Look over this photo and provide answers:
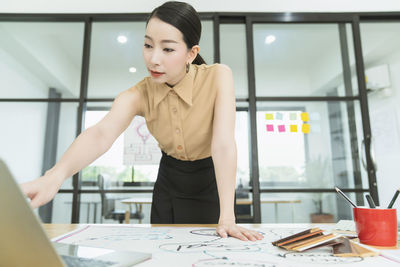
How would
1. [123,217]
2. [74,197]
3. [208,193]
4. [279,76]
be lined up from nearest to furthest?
[208,193] → [74,197] → [279,76] → [123,217]

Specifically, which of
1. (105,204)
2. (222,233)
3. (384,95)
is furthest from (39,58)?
(384,95)

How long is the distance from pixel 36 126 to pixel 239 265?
2477 millimetres

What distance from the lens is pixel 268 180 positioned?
92.6 inches

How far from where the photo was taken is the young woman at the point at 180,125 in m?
0.83

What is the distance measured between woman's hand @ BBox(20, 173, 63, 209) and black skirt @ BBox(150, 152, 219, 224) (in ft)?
1.59

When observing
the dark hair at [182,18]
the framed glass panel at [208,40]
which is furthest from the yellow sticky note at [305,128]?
the dark hair at [182,18]

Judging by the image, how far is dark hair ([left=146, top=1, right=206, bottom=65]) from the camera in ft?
2.78

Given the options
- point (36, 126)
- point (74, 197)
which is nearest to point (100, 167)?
point (74, 197)

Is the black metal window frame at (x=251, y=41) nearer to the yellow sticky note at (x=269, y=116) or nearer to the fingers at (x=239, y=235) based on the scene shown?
the yellow sticky note at (x=269, y=116)

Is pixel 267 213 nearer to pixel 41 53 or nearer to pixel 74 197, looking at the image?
pixel 74 197

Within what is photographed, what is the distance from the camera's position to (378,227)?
602 millimetres

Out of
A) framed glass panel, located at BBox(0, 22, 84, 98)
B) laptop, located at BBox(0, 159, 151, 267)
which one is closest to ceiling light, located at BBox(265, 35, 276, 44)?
framed glass panel, located at BBox(0, 22, 84, 98)
